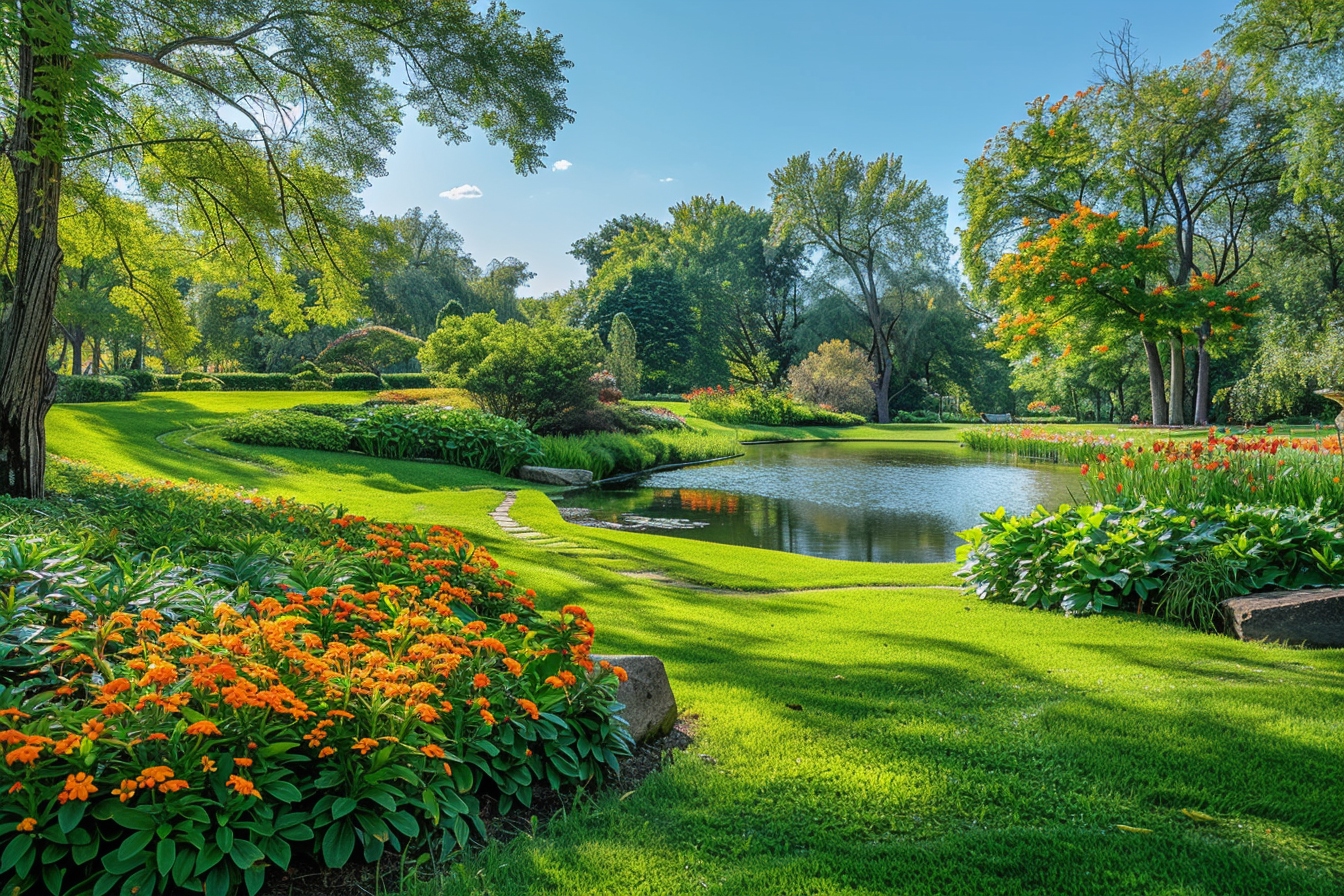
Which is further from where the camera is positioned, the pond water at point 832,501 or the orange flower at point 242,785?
the pond water at point 832,501

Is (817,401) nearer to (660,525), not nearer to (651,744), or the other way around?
(660,525)

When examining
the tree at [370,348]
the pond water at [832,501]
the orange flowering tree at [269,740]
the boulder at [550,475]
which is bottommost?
the pond water at [832,501]

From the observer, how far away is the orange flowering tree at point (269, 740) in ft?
5.75

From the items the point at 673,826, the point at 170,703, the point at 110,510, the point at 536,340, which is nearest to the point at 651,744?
the point at 673,826

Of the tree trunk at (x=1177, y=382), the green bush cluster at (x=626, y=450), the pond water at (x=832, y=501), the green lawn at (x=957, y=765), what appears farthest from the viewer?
the tree trunk at (x=1177, y=382)

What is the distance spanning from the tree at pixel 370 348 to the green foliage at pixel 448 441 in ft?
43.5

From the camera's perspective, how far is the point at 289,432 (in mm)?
14414

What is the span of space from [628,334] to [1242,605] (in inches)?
1093

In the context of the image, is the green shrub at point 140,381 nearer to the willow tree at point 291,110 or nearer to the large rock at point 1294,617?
the willow tree at point 291,110

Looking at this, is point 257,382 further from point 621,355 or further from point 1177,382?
point 1177,382

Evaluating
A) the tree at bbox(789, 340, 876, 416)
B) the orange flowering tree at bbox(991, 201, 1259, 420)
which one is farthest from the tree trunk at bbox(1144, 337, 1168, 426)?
the tree at bbox(789, 340, 876, 416)

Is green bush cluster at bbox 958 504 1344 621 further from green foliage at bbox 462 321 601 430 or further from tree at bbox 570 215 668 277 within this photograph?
tree at bbox 570 215 668 277

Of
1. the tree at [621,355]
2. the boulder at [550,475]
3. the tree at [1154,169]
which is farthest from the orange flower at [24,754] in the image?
the tree at [621,355]

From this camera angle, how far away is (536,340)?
1745cm
